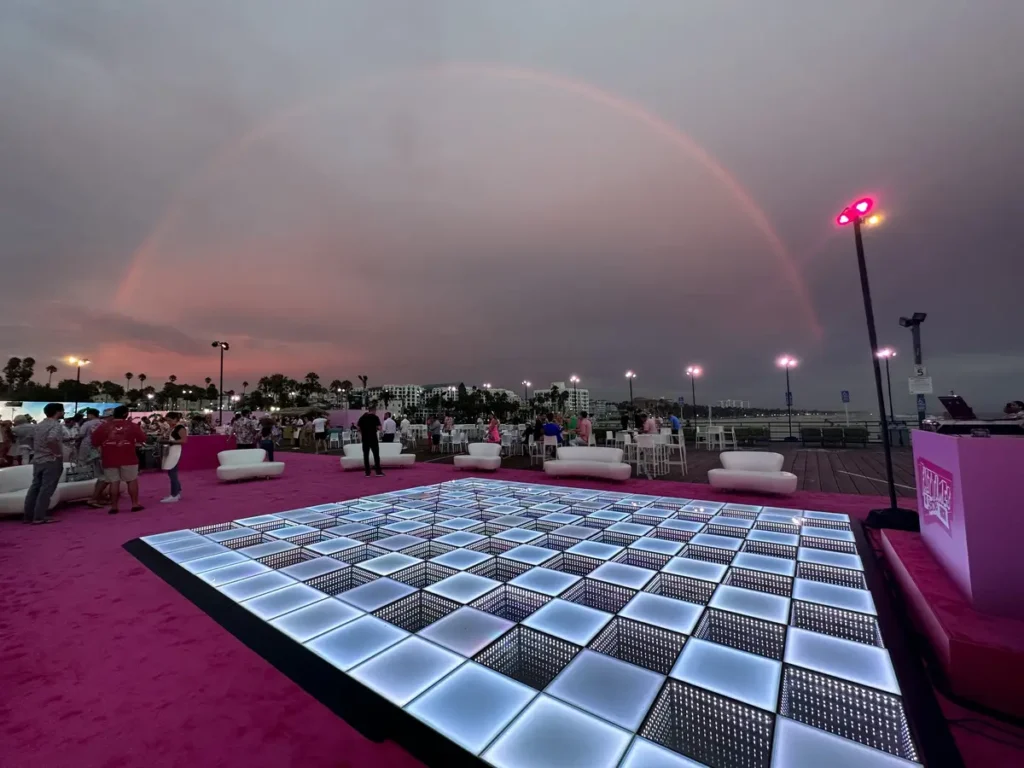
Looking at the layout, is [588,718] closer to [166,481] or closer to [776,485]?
[776,485]

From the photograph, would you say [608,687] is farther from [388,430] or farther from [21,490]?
[388,430]

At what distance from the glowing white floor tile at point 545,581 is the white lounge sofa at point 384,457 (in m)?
8.26

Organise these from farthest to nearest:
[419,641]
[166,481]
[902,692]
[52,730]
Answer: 1. [166,481]
2. [419,641]
3. [902,692]
4. [52,730]

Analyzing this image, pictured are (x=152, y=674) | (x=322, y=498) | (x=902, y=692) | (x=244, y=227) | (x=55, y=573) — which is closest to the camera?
(x=902, y=692)

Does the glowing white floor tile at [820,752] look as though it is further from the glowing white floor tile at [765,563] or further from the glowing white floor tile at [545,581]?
the glowing white floor tile at [765,563]

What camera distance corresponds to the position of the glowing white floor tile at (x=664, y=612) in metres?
2.66

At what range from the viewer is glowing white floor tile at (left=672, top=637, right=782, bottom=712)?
199 cm

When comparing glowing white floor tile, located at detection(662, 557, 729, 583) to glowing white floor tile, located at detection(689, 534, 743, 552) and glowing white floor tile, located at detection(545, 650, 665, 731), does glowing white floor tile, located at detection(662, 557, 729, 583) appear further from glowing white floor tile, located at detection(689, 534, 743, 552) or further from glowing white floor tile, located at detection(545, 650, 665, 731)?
glowing white floor tile, located at detection(545, 650, 665, 731)

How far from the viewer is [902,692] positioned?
1987 millimetres

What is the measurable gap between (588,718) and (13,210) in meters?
23.8

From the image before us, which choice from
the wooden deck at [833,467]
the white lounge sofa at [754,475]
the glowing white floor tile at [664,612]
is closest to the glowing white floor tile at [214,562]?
the glowing white floor tile at [664,612]

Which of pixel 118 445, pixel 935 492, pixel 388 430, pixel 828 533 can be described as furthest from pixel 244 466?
pixel 935 492

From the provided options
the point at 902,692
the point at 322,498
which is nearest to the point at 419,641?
the point at 902,692

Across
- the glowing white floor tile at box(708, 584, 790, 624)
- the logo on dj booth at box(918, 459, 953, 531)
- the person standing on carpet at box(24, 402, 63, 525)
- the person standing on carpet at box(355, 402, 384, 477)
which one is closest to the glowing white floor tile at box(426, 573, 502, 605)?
the glowing white floor tile at box(708, 584, 790, 624)
